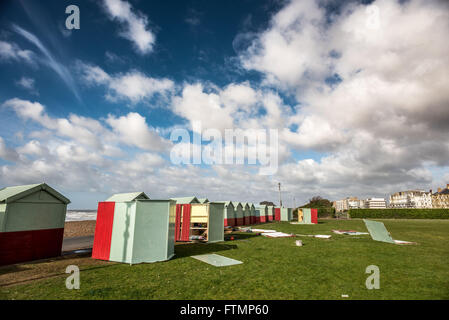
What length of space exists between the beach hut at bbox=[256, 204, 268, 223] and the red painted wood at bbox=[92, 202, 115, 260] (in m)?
36.0

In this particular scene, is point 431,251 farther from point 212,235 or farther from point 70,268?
point 70,268

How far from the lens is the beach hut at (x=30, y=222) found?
10617mm

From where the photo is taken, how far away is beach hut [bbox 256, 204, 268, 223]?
45.3 metres

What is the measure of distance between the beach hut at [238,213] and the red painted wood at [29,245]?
27818mm

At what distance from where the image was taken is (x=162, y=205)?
12375 mm

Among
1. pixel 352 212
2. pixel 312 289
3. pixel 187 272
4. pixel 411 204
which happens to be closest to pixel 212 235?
pixel 187 272

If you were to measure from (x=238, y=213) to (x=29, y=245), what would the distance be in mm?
30087

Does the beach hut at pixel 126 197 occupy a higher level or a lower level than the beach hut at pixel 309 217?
higher

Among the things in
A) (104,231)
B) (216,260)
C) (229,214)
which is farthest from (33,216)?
(229,214)

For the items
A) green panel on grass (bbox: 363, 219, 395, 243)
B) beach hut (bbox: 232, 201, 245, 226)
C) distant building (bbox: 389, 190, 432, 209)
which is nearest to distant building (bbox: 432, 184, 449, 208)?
distant building (bbox: 389, 190, 432, 209)

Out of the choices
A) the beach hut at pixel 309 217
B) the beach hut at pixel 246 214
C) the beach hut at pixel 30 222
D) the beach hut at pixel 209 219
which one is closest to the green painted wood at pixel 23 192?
the beach hut at pixel 30 222

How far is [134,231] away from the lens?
1133cm

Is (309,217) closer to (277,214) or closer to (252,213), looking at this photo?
(277,214)

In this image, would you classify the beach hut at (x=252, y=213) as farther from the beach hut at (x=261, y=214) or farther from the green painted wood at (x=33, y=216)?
the green painted wood at (x=33, y=216)
